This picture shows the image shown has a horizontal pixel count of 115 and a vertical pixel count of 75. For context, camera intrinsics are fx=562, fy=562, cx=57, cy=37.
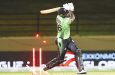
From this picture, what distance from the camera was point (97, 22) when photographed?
2136 cm

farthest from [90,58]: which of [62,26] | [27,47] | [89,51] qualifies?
[62,26]

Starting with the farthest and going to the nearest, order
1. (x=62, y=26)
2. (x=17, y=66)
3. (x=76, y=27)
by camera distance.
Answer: (x=76, y=27)
(x=17, y=66)
(x=62, y=26)

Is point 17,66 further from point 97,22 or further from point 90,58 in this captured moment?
point 97,22

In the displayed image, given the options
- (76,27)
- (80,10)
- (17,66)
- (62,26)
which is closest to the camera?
(62,26)

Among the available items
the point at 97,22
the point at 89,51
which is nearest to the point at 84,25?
the point at 97,22

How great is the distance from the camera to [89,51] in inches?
742

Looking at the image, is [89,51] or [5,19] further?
[5,19]

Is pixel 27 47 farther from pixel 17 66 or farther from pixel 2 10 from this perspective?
pixel 2 10

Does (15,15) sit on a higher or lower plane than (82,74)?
higher

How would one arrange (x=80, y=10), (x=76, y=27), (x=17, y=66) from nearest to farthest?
(x=17, y=66)
(x=76, y=27)
(x=80, y=10)

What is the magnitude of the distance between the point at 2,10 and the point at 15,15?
971 mm

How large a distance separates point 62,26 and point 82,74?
150 cm

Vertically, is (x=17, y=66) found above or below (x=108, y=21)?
below

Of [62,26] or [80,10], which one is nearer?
[62,26]
